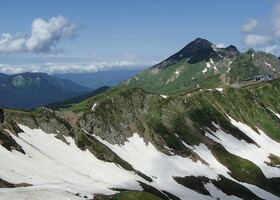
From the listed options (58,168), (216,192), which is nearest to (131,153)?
(216,192)

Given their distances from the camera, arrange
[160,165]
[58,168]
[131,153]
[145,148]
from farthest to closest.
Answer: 1. [145,148]
2. [131,153]
3. [160,165]
4. [58,168]

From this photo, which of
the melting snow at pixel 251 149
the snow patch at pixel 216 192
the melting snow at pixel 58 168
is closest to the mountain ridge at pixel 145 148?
the melting snow at pixel 58 168

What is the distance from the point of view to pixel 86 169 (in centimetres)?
10194

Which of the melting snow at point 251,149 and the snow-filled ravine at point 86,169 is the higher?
the melting snow at point 251,149

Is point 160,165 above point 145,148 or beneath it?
beneath

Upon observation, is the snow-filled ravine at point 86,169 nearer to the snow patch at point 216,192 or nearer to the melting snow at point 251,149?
the snow patch at point 216,192

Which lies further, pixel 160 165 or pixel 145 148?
pixel 145 148

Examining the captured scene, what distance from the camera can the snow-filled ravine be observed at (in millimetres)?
72750

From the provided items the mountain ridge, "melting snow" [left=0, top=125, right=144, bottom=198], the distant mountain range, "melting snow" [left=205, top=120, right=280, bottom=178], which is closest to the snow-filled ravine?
"melting snow" [left=0, top=125, right=144, bottom=198]

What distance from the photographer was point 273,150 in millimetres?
191250

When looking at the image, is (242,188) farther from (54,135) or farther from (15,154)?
(15,154)

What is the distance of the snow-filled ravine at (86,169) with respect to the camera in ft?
239

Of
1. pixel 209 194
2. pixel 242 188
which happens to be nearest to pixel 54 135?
pixel 209 194

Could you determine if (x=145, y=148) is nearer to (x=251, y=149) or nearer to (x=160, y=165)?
(x=160, y=165)
